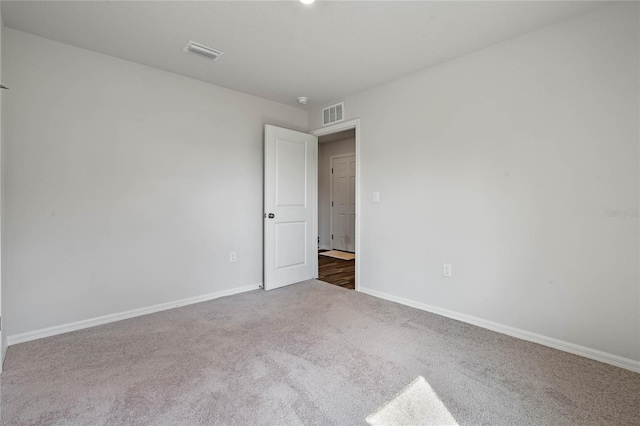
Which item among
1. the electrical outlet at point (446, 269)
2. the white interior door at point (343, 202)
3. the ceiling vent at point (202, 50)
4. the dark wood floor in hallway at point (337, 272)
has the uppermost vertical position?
the ceiling vent at point (202, 50)

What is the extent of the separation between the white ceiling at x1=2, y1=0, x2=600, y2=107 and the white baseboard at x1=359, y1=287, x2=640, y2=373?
231cm

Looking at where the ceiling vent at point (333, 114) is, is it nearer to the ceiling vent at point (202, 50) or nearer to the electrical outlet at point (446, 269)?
the ceiling vent at point (202, 50)

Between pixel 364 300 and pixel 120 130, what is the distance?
2.89m

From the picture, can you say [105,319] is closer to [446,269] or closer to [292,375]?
[292,375]

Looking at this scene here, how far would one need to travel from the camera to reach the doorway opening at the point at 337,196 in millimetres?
6238

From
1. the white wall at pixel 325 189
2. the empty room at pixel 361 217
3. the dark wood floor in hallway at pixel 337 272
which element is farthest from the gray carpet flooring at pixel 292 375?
the white wall at pixel 325 189

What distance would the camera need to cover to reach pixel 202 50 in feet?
8.31

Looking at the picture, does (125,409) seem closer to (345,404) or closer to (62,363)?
(62,363)

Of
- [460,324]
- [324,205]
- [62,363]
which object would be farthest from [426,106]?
[324,205]

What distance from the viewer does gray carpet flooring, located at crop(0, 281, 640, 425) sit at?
152cm

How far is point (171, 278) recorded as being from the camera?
3027 millimetres

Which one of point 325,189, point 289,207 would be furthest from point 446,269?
point 325,189

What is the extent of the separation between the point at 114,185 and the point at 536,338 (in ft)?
12.1

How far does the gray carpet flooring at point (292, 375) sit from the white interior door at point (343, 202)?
3692mm
